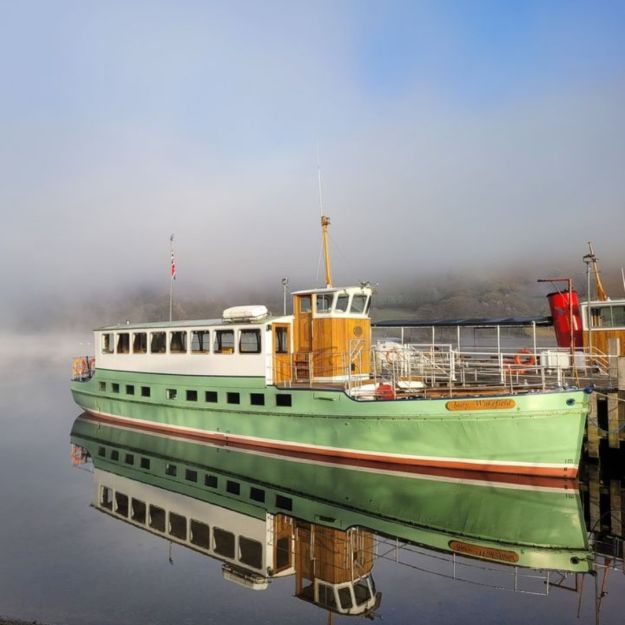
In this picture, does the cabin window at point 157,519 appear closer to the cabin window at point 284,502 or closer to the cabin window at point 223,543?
the cabin window at point 223,543

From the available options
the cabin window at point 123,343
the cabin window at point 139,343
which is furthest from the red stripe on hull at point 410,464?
the cabin window at point 123,343

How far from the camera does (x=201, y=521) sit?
16.7 meters

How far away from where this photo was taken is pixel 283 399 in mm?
22766

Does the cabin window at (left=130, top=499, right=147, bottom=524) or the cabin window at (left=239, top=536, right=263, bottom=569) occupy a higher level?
the cabin window at (left=239, top=536, right=263, bottom=569)

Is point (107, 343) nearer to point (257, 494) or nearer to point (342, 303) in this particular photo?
point (342, 303)

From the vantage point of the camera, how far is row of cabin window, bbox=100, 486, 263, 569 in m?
14.4

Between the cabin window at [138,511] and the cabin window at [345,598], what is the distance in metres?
7.68

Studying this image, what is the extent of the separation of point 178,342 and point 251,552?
15.2 meters

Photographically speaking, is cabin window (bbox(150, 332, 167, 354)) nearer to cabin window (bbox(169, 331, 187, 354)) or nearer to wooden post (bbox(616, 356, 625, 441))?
cabin window (bbox(169, 331, 187, 354))

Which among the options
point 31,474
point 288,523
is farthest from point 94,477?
point 288,523

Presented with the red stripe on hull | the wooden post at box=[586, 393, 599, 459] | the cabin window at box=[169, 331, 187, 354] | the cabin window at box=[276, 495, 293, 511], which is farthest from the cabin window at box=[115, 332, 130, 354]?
the wooden post at box=[586, 393, 599, 459]

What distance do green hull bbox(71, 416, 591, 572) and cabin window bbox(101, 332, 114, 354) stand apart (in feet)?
31.2

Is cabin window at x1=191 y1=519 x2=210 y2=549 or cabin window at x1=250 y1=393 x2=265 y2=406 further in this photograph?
cabin window at x1=250 y1=393 x2=265 y2=406

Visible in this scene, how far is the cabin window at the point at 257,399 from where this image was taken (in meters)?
23.5
